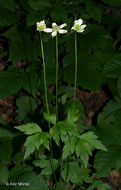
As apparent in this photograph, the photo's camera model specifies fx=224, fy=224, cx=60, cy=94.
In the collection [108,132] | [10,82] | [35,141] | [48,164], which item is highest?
[10,82]

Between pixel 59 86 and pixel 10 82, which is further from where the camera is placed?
pixel 59 86

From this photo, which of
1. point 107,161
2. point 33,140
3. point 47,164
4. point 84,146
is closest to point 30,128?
point 33,140

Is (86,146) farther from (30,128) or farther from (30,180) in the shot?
(30,180)

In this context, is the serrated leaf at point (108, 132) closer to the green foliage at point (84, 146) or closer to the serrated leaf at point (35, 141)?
the green foliage at point (84, 146)

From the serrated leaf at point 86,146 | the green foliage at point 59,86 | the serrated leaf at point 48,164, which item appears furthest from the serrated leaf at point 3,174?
the serrated leaf at point 86,146

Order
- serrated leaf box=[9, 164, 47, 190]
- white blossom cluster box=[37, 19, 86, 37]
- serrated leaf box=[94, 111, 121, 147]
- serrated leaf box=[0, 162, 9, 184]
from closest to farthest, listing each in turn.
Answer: white blossom cluster box=[37, 19, 86, 37]
serrated leaf box=[9, 164, 47, 190]
serrated leaf box=[0, 162, 9, 184]
serrated leaf box=[94, 111, 121, 147]

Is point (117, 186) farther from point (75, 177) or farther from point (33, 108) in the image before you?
point (33, 108)

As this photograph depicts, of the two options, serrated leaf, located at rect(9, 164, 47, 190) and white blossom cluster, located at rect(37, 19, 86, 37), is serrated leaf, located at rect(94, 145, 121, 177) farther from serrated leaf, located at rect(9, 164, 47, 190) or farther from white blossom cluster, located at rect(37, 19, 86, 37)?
white blossom cluster, located at rect(37, 19, 86, 37)

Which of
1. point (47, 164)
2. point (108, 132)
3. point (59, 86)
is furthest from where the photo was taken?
point (59, 86)

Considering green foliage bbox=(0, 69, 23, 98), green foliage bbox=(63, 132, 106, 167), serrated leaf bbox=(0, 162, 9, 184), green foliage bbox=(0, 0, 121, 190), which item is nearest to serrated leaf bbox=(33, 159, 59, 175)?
green foliage bbox=(0, 0, 121, 190)
